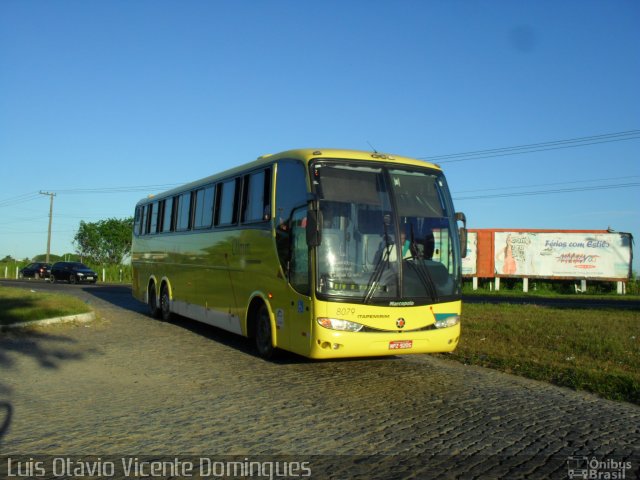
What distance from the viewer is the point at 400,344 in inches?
366

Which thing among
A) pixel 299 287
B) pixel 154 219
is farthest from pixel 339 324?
pixel 154 219

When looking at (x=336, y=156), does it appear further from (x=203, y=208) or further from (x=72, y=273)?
(x=72, y=273)

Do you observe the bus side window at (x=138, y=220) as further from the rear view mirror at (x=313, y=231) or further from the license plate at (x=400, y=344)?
the license plate at (x=400, y=344)

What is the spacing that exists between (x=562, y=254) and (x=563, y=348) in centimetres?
3162

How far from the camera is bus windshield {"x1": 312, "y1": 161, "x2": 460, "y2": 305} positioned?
360 inches

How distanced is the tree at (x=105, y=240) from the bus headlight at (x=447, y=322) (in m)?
82.5

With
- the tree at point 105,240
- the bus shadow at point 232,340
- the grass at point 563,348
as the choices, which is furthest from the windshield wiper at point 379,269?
the tree at point 105,240

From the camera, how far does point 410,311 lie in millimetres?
9367

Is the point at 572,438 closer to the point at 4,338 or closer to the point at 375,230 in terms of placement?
the point at 375,230

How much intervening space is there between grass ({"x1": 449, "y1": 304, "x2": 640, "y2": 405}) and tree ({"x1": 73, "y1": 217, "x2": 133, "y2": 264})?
76392 mm

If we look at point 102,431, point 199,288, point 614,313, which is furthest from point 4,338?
point 614,313

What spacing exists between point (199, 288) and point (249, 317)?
10.9 feet

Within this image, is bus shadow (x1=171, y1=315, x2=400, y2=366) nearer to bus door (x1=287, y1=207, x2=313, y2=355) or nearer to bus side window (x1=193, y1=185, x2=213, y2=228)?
bus door (x1=287, y1=207, x2=313, y2=355)

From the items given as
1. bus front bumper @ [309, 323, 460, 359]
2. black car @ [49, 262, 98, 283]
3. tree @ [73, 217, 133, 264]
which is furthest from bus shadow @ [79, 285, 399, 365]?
tree @ [73, 217, 133, 264]
